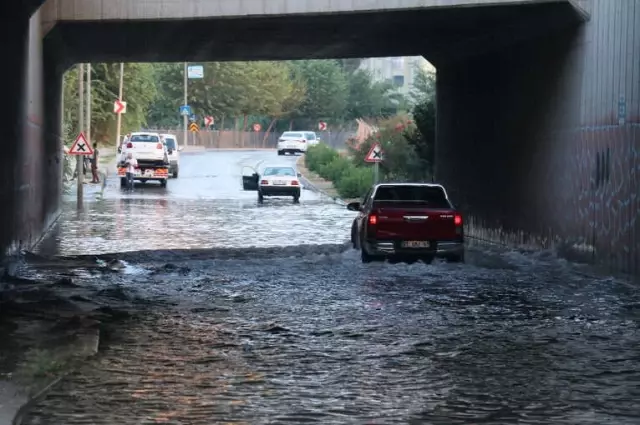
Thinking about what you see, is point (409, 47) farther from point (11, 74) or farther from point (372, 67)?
point (372, 67)

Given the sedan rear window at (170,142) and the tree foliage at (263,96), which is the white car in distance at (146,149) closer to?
the sedan rear window at (170,142)

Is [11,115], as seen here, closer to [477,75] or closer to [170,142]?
[477,75]

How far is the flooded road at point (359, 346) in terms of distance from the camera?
364 inches

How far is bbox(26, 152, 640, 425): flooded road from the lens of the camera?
9.25m

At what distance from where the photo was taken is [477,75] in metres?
30.5

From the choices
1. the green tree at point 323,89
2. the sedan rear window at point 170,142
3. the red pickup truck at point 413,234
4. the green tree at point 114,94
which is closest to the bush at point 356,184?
the sedan rear window at point 170,142

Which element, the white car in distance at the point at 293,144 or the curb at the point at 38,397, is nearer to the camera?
the curb at the point at 38,397

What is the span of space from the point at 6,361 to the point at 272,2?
14.1m

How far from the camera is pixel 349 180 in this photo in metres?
53.9

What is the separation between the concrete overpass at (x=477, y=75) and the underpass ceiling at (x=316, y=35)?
0.05 meters

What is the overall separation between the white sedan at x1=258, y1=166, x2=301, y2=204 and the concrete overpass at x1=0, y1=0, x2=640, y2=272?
16.8 m

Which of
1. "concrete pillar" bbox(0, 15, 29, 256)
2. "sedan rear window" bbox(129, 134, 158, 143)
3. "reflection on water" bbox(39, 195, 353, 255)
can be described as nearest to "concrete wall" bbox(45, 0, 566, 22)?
"concrete pillar" bbox(0, 15, 29, 256)

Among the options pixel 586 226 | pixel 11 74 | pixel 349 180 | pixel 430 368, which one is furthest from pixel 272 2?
pixel 349 180

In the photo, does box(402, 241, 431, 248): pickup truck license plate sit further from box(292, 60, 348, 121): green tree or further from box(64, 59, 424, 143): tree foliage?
box(292, 60, 348, 121): green tree
